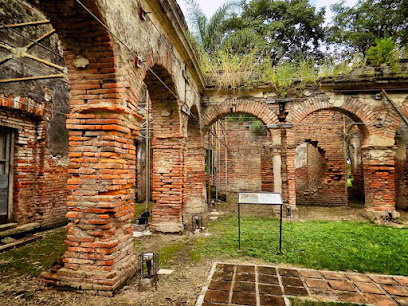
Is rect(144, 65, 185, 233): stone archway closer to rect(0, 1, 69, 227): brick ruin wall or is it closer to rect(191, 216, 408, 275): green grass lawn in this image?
rect(191, 216, 408, 275): green grass lawn

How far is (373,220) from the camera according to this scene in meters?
7.73

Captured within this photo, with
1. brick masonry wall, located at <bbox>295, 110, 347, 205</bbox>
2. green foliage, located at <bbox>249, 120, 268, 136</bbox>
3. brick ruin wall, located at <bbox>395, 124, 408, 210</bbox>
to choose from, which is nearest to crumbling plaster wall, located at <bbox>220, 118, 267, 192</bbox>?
green foliage, located at <bbox>249, 120, 268, 136</bbox>

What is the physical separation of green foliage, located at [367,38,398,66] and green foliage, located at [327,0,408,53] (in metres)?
6.84

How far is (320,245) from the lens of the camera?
207 inches

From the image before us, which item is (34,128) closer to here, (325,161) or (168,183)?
(168,183)

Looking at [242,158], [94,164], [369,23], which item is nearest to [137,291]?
[94,164]

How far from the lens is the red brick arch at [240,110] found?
8.37 metres

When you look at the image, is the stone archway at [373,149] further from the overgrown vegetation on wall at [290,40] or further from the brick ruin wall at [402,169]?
the brick ruin wall at [402,169]

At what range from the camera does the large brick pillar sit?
28.0 ft

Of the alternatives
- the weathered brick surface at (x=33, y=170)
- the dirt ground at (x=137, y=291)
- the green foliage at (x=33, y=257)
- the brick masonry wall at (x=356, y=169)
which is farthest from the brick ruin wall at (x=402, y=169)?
the weathered brick surface at (x=33, y=170)

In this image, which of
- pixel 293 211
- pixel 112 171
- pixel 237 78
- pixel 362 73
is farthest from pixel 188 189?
pixel 362 73

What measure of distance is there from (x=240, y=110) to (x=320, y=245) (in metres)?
4.94

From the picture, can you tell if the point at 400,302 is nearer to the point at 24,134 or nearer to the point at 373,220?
the point at 373,220

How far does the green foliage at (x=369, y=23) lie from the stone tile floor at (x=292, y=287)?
14.3 m
